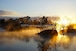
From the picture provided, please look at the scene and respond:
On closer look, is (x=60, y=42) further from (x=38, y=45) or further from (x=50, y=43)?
(x=38, y=45)

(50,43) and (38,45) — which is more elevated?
(38,45)

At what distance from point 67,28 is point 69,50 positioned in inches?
551

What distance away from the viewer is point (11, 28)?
32.6 m

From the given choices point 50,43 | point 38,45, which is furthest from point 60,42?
point 38,45

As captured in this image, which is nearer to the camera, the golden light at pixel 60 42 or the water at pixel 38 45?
the water at pixel 38 45

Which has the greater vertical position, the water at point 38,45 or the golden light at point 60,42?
the water at point 38,45

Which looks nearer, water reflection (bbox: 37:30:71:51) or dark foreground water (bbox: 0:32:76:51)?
water reflection (bbox: 37:30:71:51)

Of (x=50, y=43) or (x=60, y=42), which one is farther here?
(x=60, y=42)

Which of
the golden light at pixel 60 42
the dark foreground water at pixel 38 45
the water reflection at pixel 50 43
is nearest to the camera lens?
the water reflection at pixel 50 43

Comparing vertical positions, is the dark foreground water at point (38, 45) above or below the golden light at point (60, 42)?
above

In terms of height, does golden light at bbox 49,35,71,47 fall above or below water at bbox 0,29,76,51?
below

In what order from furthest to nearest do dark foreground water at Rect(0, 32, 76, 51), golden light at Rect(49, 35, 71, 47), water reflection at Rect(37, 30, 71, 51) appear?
golden light at Rect(49, 35, 71, 47)
dark foreground water at Rect(0, 32, 76, 51)
water reflection at Rect(37, 30, 71, 51)

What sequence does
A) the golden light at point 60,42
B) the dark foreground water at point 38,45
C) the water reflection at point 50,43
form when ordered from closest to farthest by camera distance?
the water reflection at point 50,43
the dark foreground water at point 38,45
the golden light at point 60,42

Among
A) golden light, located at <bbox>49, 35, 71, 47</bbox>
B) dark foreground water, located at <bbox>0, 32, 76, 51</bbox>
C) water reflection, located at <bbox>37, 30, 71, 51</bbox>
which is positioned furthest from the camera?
golden light, located at <bbox>49, 35, 71, 47</bbox>
